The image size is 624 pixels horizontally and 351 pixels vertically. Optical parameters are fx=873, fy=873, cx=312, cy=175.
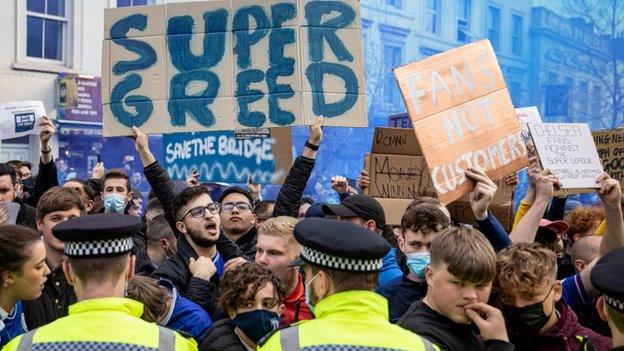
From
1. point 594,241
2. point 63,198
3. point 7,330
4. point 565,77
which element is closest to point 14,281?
point 7,330

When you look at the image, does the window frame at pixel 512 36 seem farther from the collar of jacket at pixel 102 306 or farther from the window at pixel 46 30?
the collar of jacket at pixel 102 306

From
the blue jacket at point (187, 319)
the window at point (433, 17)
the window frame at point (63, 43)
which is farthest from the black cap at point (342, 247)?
the window at point (433, 17)

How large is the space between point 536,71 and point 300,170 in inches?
656

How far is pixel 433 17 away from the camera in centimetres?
2081

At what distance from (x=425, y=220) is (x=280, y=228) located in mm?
739

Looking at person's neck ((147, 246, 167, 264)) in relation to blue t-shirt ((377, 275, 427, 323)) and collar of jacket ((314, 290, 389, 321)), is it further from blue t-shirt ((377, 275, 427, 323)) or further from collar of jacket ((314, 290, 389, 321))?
collar of jacket ((314, 290, 389, 321))

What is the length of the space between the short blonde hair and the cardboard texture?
2.67 meters

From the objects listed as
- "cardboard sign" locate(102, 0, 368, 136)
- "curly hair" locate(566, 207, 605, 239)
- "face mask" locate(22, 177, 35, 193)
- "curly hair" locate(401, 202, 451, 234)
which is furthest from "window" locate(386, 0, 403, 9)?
"curly hair" locate(401, 202, 451, 234)

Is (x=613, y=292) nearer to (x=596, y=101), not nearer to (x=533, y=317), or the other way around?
(x=533, y=317)

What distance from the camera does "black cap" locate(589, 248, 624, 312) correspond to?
264 cm

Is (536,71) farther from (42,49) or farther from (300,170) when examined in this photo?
(300,170)

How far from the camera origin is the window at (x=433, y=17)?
20.7 meters

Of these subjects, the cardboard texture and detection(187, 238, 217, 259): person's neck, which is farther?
the cardboard texture

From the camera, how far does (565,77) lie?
68.9 feet
